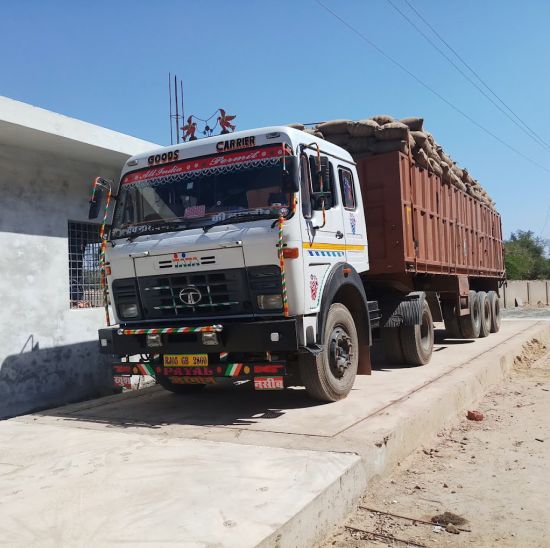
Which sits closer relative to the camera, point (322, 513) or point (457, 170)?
point (322, 513)

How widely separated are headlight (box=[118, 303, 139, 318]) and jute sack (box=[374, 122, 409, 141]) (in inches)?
165

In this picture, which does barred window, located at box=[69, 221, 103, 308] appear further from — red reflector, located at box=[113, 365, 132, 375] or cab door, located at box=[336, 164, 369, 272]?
cab door, located at box=[336, 164, 369, 272]

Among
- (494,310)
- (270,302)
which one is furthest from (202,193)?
(494,310)

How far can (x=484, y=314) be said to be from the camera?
1291 centimetres

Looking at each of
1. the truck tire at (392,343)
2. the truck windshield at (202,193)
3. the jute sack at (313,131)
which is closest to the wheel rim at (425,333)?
the truck tire at (392,343)

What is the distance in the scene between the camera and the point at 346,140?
8.41 metres

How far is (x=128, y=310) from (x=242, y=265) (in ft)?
5.00

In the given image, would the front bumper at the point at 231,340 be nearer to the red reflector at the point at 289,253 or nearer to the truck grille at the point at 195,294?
the truck grille at the point at 195,294

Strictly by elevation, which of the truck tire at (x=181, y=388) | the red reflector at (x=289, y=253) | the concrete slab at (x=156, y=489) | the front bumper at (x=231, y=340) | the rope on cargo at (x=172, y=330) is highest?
the red reflector at (x=289, y=253)

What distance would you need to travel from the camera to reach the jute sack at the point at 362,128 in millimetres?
8188

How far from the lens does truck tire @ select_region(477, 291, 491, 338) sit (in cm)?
1265

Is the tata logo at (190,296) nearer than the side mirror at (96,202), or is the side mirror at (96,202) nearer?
the tata logo at (190,296)

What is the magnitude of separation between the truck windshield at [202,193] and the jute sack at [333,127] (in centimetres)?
280

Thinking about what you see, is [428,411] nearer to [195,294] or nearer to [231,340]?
[231,340]
